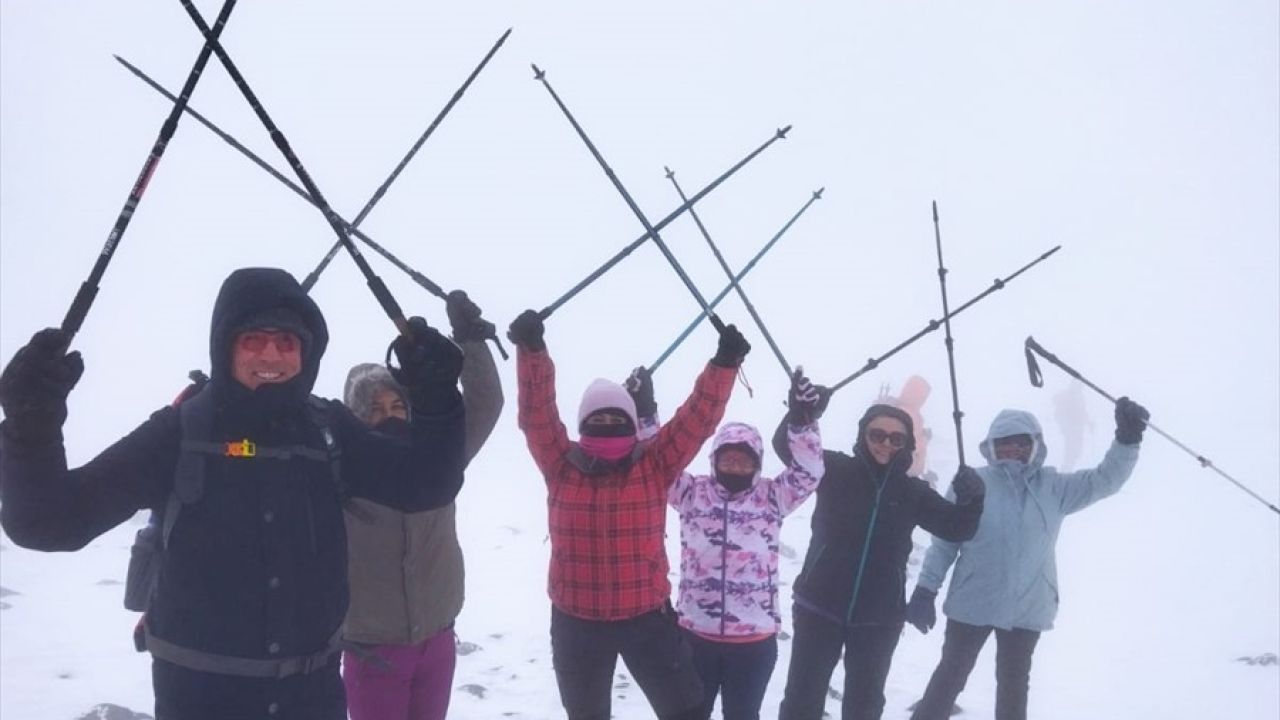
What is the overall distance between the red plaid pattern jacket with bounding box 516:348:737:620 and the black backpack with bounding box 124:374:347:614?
1904 millimetres

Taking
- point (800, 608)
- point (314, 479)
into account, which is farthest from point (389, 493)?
point (800, 608)

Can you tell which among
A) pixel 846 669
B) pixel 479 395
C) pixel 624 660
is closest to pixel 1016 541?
pixel 846 669

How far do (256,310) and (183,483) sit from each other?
0.59 metres

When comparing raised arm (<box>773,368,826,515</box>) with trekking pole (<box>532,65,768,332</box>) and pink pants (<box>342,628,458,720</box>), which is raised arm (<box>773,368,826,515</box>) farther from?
pink pants (<box>342,628,458,720</box>)

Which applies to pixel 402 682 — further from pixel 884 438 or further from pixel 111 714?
pixel 111 714

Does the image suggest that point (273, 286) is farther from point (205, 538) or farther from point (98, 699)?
point (98, 699)

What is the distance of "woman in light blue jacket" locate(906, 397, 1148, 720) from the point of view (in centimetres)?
586

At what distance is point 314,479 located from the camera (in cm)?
281

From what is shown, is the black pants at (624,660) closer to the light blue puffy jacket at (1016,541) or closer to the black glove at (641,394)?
the black glove at (641,394)

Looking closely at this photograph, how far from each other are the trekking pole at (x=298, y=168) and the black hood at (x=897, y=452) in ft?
12.0

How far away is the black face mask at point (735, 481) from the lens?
5211 mm

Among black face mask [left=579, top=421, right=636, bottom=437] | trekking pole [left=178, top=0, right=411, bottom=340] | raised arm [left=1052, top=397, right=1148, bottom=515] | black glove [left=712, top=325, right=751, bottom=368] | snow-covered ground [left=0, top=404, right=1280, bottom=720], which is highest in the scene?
trekking pole [left=178, top=0, right=411, bottom=340]

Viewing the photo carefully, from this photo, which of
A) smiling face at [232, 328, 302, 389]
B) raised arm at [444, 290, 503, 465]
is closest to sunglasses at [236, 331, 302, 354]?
smiling face at [232, 328, 302, 389]

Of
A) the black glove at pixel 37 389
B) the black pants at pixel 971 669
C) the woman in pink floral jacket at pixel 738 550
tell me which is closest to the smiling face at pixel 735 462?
the woman in pink floral jacket at pixel 738 550
